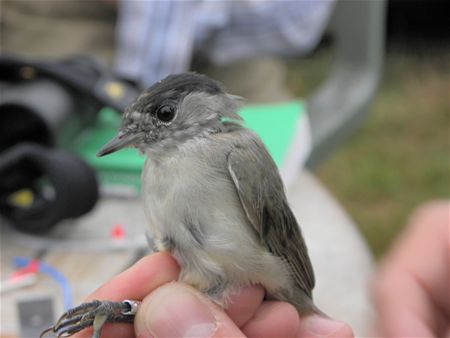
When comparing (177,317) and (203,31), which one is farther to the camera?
(203,31)

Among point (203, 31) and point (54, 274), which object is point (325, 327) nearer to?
point (54, 274)

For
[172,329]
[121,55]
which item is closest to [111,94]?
[121,55]

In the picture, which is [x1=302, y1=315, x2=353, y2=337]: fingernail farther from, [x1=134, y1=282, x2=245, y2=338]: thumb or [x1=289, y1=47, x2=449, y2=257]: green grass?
[x1=289, y1=47, x2=449, y2=257]: green grass

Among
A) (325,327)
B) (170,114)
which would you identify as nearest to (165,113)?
(170,114)

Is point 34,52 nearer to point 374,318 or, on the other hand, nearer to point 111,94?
point 111,94

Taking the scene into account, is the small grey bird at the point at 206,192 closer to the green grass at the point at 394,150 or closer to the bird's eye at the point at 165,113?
the bird's eye at the point at 165,113

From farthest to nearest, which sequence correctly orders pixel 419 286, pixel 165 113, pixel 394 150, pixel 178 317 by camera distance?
pixel 394 150
pixel 419 286
pixel 165 113
pixel 178 317
